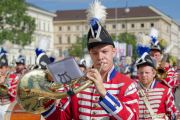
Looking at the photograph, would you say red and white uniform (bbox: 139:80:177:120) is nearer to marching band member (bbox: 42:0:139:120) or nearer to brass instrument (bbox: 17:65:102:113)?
marching band member (bbox: 42:0:139:120)

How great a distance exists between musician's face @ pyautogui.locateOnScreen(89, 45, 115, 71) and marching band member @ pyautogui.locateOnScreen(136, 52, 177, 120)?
2570 millimetres

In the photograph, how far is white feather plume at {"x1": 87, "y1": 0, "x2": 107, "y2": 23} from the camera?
15.5 ft

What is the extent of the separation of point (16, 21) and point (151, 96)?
56439mm

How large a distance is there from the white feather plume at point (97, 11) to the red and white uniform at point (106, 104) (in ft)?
1.76

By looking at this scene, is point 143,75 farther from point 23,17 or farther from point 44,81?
point 23,17

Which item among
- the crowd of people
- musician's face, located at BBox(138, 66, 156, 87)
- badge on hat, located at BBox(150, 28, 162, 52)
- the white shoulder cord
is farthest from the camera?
badge on hat, located at BBox(150, 28, 162, 52)

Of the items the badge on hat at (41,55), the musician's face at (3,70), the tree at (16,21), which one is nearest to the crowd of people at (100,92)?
the badge on hat at (41,55)

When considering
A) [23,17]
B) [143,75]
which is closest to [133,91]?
[143,75]

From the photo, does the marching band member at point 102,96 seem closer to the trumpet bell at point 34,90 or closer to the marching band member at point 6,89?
the trumpet bell at point 34,90

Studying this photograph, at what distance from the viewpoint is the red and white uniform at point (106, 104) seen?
4.11 metres

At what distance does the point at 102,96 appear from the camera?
13.3 ft

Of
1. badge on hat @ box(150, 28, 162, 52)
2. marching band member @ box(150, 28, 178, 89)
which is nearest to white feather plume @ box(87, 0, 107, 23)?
marching band member @ box(150, 28, 178, 89)

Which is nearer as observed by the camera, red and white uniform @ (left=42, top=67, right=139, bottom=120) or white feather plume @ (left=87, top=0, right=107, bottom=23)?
red and white uniform @ (left=42, top=67, right=139, bottom=120)

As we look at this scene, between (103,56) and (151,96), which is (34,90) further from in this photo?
(151,96)
